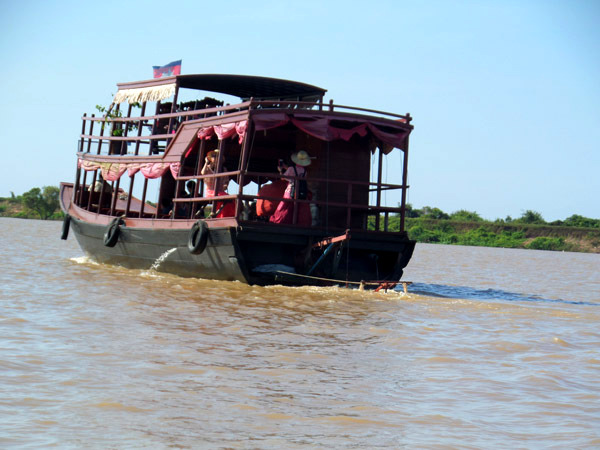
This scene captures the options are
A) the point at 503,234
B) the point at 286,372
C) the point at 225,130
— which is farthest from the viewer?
the point at 503,234

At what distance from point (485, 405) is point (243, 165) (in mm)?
6507

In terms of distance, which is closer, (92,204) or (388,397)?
(388,397)

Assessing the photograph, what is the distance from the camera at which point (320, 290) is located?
10797 mm

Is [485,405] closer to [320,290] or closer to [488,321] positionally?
[488,321]

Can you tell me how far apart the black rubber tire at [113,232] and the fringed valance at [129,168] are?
3.19 ft

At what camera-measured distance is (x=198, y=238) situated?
11250mm

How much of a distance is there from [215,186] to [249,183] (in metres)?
1.57

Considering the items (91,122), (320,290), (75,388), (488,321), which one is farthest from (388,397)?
(91,122)

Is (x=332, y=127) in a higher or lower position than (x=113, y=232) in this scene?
higher

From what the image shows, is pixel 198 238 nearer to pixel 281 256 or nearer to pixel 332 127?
pixel 281 256

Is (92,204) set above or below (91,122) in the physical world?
below

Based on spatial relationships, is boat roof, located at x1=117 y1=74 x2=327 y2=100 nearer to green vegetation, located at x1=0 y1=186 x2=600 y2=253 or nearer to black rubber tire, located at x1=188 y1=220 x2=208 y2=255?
black rubber tire, located at x1=188 y1=220 x2=208 y2=255

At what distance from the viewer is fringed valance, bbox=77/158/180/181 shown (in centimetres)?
1323

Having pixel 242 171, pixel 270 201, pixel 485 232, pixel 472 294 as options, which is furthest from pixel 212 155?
pixel 485 232
